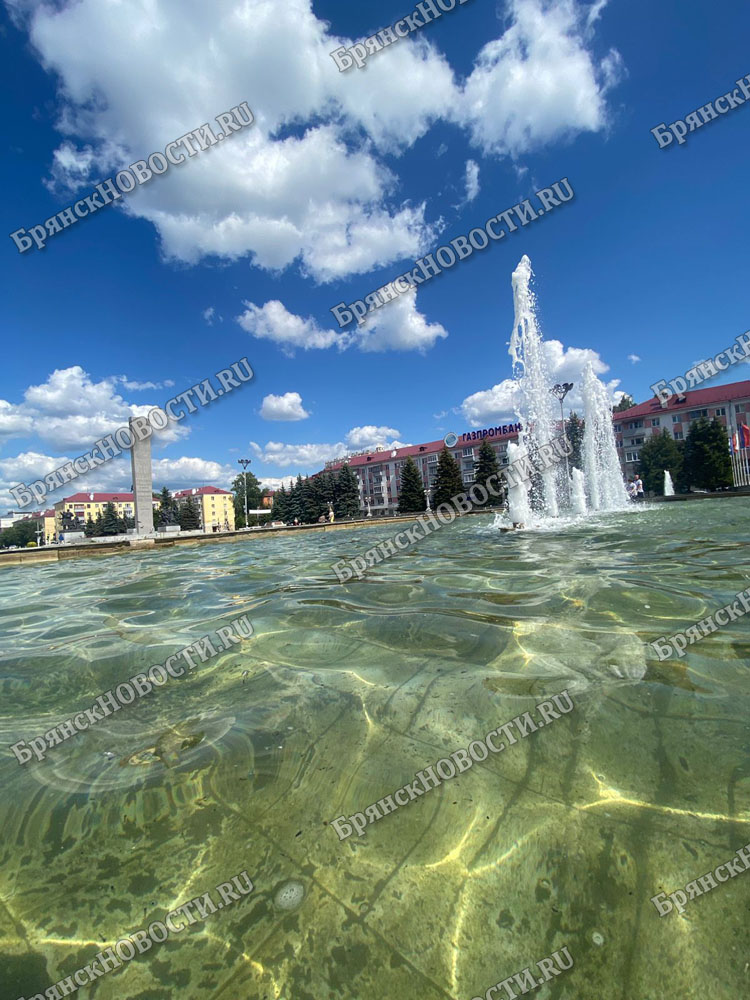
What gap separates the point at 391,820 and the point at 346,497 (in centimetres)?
6774

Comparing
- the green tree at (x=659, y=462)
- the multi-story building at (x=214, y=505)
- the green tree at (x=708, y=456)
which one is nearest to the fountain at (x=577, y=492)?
the green tree at (x=708, y=456)

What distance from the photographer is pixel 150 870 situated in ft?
4.90

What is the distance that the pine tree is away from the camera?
69.1 m

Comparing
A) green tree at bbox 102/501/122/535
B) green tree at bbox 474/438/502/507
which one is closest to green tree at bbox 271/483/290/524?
green tree at bbox 102/501/122/535

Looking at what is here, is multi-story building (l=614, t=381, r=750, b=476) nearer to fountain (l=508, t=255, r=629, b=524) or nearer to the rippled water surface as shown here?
fountain (l=508, t=255, r=629, b=524)

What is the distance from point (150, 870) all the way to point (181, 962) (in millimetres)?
351

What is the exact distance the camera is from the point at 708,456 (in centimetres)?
4591

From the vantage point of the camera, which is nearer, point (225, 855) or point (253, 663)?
point (225, 855)

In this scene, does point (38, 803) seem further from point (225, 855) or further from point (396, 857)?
point (396, 857)

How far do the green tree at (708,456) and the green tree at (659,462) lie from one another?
138 inches

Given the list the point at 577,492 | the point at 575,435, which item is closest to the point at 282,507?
the point at 575,435

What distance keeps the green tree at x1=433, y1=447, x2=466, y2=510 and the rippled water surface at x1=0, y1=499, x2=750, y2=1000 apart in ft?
170

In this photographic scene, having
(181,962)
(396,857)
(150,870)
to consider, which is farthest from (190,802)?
(396,857)

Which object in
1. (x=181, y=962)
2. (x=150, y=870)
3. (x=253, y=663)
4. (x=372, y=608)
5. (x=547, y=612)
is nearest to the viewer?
(x=181, y=962)
